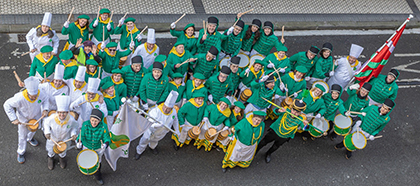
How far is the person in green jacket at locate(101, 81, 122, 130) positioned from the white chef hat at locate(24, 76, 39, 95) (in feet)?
3.97

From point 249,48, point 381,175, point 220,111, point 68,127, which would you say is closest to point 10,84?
point 68,127

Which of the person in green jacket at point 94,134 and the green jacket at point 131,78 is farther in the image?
the green jacket at point 131,78

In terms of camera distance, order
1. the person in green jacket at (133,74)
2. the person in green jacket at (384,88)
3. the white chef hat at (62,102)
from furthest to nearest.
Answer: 1. the person in green jacket at (384,88)
2. the person in green jacket at (133,74)
3. the white chef hat at (62,102)

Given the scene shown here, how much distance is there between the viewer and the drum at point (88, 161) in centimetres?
711

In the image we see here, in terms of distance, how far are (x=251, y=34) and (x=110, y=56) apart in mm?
3440

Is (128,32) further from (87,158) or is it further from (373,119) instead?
(373,119)

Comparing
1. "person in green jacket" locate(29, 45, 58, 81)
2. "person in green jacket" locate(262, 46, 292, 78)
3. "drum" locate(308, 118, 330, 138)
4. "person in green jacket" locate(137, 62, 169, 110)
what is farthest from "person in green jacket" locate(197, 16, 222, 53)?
"person in green jacket" locate(29, 45, 58, 81)

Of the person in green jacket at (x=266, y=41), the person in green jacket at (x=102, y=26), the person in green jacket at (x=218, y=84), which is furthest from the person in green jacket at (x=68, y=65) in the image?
the person in green jacket at (x=266, y=41)

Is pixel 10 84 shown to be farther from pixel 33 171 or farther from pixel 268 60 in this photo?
pixel 268 60

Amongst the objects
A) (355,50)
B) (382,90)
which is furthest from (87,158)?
(382,90)

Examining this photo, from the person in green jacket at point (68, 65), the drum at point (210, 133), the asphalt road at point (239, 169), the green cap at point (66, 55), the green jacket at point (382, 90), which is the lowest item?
the asphalt road at point (239, 169)

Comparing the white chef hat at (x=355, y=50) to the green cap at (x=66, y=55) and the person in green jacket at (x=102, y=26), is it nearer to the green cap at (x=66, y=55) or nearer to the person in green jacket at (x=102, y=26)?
the person in green jacket at (x=102, y=26)

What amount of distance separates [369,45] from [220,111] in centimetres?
717

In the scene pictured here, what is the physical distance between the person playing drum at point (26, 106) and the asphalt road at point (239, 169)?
2.39ft
